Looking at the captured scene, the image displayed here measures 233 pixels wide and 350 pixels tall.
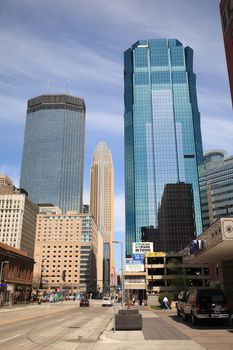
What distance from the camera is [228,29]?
43656mm

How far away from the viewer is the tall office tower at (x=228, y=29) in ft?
139

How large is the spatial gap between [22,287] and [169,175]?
371 feet

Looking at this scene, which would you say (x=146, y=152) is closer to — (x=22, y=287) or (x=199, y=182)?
(x=199, y=182)

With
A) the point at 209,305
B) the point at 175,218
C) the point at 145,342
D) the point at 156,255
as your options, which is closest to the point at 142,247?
the point at 156,255

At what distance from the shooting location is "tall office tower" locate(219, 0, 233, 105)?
42.5 metres

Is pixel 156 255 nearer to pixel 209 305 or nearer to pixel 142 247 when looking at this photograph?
pixel 142 247

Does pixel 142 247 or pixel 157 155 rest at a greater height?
pixel 157 155

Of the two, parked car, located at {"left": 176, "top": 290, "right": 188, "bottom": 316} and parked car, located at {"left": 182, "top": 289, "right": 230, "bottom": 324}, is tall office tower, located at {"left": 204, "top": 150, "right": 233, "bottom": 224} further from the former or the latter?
parked car, located at {"left": 182, "top": 289, "right": 230, "bottom": 324}

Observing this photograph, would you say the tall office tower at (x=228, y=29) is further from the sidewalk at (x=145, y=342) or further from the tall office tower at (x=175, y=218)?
the tall office tower at (x=175, y=218)

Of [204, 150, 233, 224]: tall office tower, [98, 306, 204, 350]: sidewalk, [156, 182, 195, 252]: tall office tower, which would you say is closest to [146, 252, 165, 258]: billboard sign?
[204, 150, 233, 224]: tall office tower

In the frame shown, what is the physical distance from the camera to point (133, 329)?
2056 cm

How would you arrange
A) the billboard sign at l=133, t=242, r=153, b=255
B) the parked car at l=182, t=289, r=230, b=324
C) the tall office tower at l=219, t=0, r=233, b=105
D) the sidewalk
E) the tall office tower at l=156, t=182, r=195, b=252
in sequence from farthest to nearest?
the tall office tower at l=156, t=182, r=195, b=252 → the billboard sign at l=133, t=242, r=153, b=255 → the tall office tower at l=219, t=0, r=233, b=105 → the parked car at l=182, t=289, r=230, b=324 → the sidewalk

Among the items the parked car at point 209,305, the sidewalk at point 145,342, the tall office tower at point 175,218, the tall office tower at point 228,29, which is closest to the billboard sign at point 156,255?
the tall office tower at point 175,218

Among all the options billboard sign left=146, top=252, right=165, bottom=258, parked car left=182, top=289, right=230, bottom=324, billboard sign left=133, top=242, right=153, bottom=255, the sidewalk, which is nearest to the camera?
the sidewalk
